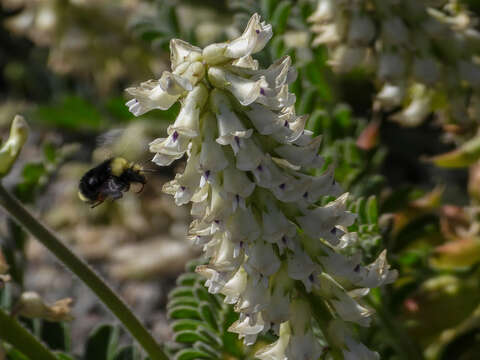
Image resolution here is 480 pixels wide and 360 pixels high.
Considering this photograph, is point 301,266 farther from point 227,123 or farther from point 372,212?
point 372,212

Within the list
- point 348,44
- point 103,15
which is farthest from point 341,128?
point 103,15

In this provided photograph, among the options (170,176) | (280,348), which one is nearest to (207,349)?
(280,348)

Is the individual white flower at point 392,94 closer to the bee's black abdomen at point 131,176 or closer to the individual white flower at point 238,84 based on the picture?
the bee's black abdomen at point 131,176

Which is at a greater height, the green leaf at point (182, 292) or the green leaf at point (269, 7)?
the green leaf at point (269, 7)

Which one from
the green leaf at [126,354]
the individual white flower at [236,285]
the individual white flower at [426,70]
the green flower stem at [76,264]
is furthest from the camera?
the individual white flower at [426,70]

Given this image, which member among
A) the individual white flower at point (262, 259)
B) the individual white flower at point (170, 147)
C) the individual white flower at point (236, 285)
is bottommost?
the individual white flower at point (236, 285)

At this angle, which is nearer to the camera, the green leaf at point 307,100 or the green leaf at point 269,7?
the green leaf at point 307,100

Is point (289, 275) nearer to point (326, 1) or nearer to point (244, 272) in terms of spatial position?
point (244, 272)

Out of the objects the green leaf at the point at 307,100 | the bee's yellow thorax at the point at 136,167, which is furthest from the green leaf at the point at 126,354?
the green leaf at the point at 307,100
